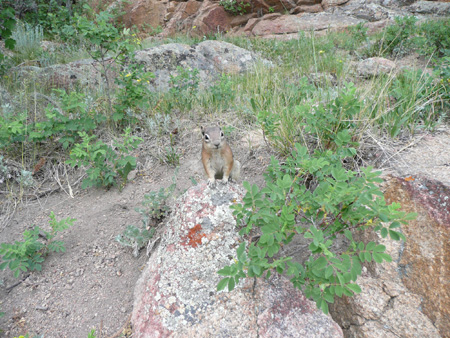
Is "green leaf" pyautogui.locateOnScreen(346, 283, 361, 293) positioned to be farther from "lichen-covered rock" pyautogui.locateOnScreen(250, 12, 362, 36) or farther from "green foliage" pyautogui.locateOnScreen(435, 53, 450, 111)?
"lichen-covered rock" pyautogui.locateOnScreen(250, 12, 362, 36)

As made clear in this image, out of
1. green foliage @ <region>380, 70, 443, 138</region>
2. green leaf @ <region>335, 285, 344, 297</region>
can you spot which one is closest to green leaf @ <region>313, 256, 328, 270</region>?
green leaf @ <region>335, 285, 344, 297</region>

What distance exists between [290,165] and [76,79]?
519 centimetres

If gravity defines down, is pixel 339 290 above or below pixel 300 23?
above

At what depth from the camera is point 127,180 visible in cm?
392

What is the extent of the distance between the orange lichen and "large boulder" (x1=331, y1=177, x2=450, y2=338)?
1093 millimetres

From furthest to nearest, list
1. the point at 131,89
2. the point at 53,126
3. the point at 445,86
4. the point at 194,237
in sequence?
the point at 131,89
the point at 53,126
the point at 445,86
the point at 194,237

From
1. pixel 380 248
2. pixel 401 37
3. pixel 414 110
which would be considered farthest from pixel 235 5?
pixel 380 248

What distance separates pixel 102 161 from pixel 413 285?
10.8 ft

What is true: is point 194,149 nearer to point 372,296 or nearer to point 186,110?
point 186,110

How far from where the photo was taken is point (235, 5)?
12055mm

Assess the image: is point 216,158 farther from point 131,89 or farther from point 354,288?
point 354,288

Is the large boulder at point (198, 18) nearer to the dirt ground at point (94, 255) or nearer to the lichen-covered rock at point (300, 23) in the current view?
the lichen-covered rock at point (300, 23)

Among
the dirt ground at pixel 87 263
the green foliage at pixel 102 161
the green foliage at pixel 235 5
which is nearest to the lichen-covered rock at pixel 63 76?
the green foliage at pixel 102 161

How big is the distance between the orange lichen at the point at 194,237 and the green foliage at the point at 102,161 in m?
1.50
